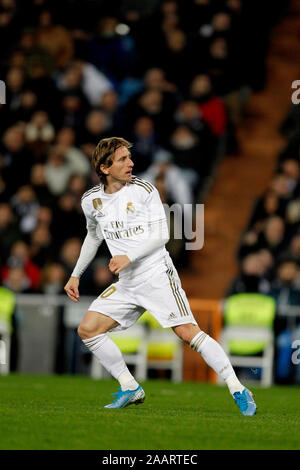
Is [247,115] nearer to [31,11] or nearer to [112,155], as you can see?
[31,11]

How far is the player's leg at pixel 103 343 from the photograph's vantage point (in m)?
8.77

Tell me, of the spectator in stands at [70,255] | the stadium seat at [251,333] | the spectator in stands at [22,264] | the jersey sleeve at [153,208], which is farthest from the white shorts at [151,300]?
the spectator in stands at [22,264]

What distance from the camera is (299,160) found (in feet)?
57.5

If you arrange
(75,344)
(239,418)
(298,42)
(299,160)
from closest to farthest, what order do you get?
(239,418), (75,344), (299,160), (298,42)

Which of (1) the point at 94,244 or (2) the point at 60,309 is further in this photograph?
(2) the point at 60,309

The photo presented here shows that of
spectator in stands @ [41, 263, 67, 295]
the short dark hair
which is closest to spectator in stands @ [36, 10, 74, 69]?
spectator in stands @ [41, 263, 67, 295]

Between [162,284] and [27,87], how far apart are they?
1001cm

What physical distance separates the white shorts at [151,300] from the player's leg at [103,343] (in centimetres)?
6

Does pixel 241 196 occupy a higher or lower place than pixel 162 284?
higher

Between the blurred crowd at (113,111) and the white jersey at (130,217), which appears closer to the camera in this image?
the white jersey at (130,217)

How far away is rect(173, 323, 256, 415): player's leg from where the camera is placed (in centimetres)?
834

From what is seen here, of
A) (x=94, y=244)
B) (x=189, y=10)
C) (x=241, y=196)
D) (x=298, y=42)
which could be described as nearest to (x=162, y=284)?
(x=94, y=244)

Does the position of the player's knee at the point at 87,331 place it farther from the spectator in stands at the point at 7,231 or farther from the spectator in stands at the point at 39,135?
the spectator in stands at the point at 39,135
